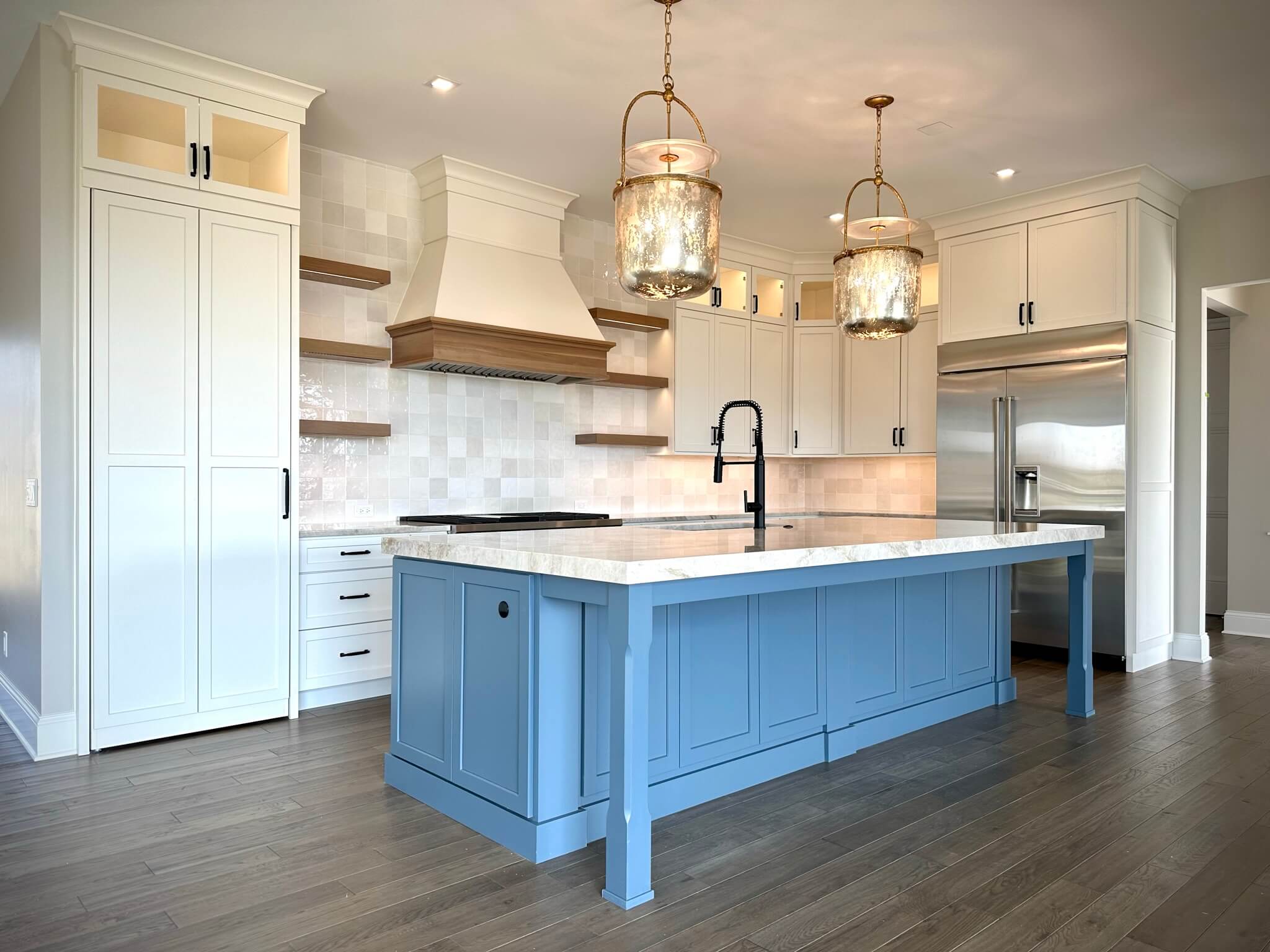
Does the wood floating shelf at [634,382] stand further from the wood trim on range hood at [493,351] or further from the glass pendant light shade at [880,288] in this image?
the glass pendant light shade at [880,288]

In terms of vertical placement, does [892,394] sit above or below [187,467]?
above

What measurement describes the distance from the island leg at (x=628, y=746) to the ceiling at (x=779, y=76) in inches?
89.9

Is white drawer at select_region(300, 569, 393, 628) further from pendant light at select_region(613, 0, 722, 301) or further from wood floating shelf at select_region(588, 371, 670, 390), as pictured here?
pendant light at select_region(613, 0, 722, 301)

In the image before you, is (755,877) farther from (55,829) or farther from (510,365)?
(510,365)

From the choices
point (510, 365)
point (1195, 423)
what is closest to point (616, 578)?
point (510, 365)

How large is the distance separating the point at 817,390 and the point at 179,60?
15.5 ft

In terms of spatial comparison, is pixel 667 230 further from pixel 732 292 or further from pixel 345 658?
pixel 732 292

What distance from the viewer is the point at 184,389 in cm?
369

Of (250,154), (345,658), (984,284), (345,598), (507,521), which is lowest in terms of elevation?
(345,658)

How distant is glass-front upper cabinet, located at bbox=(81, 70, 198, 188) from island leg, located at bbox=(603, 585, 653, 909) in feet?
9.20

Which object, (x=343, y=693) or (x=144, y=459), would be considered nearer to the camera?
(x=144, y=459)

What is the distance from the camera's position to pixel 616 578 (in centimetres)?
216

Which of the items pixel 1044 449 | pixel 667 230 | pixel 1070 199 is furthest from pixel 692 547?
pixel 1070 199

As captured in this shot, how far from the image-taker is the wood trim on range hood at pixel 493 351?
4648mm
